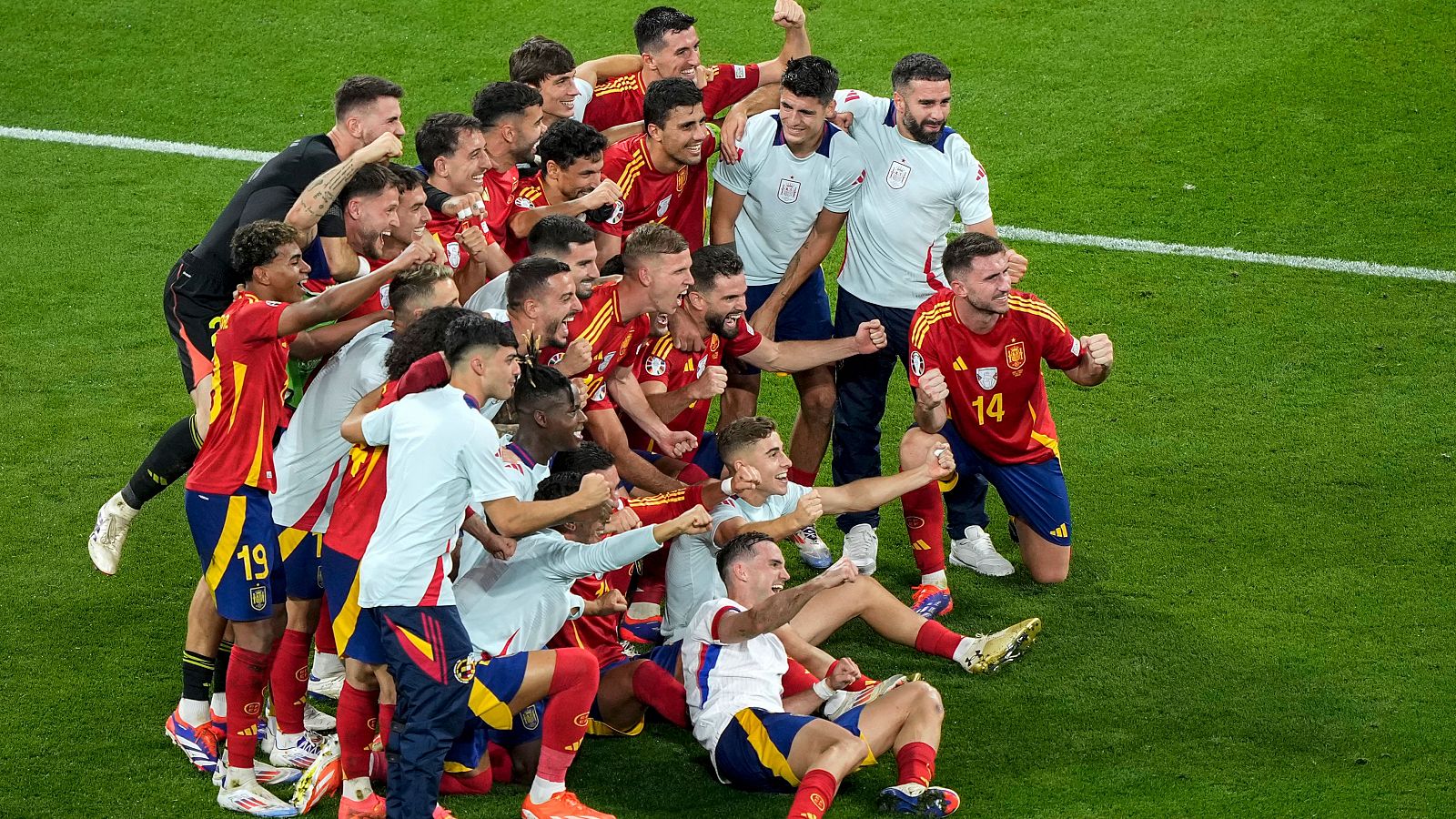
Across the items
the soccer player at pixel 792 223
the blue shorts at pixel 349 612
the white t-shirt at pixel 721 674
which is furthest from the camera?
the soccer player at pixel 792 223

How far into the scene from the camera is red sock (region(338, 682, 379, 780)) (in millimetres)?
5781

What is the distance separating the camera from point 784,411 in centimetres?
936

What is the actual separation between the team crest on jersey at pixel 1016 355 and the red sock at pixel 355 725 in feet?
11.0

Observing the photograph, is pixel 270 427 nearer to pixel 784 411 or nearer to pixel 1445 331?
pixel 784 411

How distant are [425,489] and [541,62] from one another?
3.68m

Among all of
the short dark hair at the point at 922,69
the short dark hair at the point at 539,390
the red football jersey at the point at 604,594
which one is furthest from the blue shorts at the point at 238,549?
the short dark hair at the point at 922,69

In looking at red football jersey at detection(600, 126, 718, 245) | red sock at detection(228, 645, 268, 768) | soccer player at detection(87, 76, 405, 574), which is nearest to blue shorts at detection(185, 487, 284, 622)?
red sock at detection(228, 645, 268, 768)

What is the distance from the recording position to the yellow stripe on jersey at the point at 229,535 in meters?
5.99

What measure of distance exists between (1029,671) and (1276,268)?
464 centimetres

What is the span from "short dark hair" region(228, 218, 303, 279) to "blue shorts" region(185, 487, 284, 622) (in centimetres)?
82

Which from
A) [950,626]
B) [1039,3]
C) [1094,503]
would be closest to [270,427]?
[950,626]

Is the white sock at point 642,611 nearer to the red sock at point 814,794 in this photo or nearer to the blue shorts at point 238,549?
the red sock at point 814,794

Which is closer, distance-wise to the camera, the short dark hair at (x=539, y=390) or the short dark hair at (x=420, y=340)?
the short dark hair at (x=420, y=340)

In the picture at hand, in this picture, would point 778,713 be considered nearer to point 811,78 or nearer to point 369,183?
point 369,183
